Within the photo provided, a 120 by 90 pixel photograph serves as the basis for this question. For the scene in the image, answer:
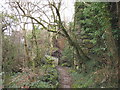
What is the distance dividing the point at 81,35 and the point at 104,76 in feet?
13.1

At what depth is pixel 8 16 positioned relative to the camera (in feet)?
18.5

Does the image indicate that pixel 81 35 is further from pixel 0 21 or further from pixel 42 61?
pixel 0 21

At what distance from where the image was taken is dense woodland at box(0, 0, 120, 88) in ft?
13.4

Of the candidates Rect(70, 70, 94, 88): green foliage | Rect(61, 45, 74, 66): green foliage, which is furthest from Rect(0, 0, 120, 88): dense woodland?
Rect(61, 45, 74, 66): green foliage

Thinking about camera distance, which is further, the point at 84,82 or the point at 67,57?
the point at 67,57

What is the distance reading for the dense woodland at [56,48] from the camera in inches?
160

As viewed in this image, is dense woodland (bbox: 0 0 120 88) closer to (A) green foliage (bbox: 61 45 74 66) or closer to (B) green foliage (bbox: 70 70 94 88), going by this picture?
(B) green foliage (bbox: 70 70 94 88)

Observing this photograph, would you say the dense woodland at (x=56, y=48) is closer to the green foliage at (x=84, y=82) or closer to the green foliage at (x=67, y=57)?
the green foliage at (x=84, y=82)

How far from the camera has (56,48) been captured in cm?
606

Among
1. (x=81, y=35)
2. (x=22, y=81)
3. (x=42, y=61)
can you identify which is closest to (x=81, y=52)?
(x=81, y=35)

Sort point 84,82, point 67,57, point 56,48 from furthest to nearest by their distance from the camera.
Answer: point 67,57, point 56,48, point 84,82

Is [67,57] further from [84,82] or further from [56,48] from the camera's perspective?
[84,82]

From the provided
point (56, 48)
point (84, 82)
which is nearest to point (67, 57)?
point (56, 48)

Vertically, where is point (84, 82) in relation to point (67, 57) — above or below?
below
